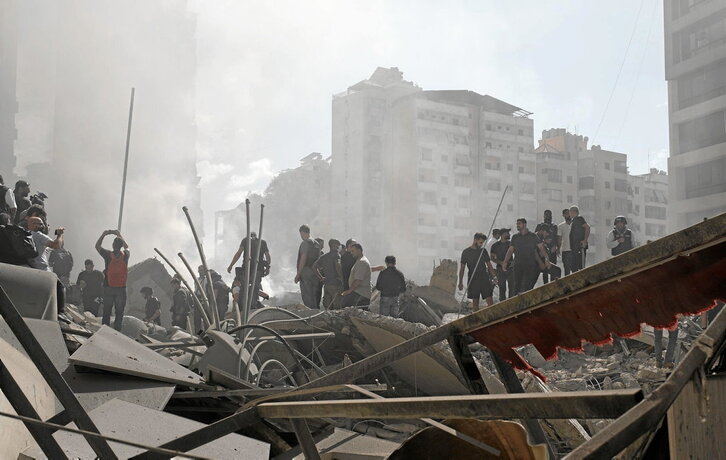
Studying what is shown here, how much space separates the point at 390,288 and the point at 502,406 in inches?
334

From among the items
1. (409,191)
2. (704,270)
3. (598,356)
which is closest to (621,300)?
(704,270)

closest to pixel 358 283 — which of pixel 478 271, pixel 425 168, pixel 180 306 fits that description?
pixel 478 271

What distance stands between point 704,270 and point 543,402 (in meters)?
0.60

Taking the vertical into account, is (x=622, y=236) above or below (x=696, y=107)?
below

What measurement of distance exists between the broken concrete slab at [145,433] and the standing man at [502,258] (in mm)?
7452

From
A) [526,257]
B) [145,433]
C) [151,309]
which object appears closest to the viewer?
[145,433]

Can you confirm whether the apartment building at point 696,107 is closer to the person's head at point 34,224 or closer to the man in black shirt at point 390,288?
the man in black shirt at point 390,288

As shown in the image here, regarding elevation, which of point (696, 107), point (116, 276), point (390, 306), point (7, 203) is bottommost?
point (390, 306)

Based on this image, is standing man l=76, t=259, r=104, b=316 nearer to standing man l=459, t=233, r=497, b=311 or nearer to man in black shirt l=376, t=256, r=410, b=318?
man in black shirt l=376, t=256, r=410, b=318

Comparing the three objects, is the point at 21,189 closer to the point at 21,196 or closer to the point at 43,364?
the point at 21,196

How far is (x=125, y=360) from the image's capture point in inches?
171

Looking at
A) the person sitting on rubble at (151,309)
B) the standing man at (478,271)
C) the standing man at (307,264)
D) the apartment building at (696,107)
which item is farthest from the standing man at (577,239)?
the apartment building at (696,107)

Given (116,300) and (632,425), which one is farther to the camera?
(116,300)

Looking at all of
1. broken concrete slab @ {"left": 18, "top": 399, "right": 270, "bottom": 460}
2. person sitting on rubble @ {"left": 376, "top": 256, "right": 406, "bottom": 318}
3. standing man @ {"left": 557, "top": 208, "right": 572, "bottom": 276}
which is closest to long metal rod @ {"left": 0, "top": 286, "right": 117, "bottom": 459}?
broken concrete slab @ {"left": 18, "top": 399, "right": 270, "bottom": 460}
